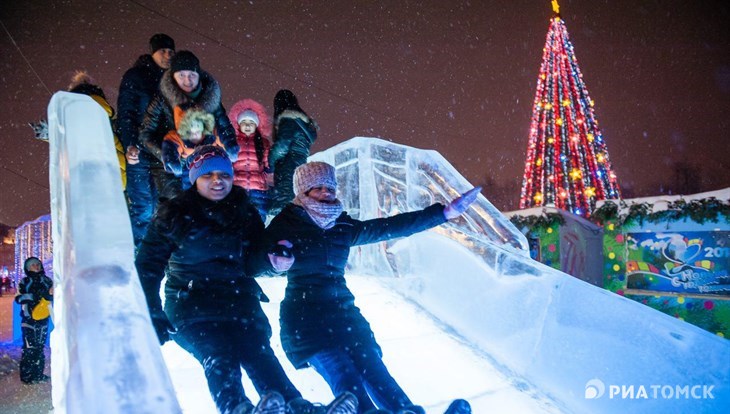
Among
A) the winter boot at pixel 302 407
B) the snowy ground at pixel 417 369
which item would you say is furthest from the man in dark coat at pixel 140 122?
the winter boot at pixel 302 407

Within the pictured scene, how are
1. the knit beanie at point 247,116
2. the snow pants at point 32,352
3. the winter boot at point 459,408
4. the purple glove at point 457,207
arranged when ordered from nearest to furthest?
the winter boot at point 459,408
the purple glove at point 457,207
the knit beanie at point 247,116
the snow pants at point 32,352

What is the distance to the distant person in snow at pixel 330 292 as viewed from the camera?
8.16 ft

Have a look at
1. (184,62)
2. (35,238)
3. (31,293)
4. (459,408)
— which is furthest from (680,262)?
(35,238)

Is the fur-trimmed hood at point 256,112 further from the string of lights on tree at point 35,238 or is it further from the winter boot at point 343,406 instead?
the string of lights on tree at point 35,238

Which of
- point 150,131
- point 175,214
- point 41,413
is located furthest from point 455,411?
point 41,413

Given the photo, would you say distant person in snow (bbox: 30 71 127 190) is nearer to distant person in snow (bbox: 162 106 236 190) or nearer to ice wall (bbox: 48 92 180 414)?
distant person in snow (bbox: 162 106 236 190)

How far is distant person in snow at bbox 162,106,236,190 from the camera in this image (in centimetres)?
392

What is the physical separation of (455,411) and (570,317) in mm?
1488

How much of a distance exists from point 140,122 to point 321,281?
2529 millimetres

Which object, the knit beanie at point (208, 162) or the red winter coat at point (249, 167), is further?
the red winter coat at point (249, 167)

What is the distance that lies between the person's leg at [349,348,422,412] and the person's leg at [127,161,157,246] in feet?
8.70

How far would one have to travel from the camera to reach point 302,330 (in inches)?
105

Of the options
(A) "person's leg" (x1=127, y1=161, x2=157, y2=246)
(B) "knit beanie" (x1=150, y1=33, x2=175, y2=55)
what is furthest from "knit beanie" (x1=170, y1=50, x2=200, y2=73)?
(A) "person's leg" (x1=127, y1=161, x2=157, y2=246)

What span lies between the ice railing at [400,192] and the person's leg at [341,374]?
1870 millimetres
